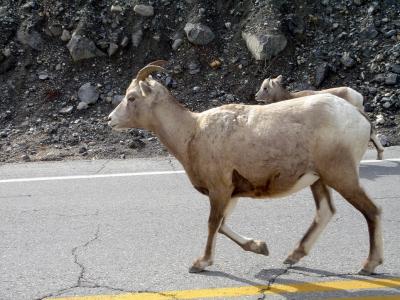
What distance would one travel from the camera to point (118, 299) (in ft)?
15.6

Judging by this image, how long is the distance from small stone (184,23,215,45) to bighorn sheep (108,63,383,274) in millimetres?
7394

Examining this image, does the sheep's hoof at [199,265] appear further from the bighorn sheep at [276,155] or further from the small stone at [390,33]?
the small stone at [390,33]

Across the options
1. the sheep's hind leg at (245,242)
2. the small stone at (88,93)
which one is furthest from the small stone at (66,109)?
the sheep's hind leg at (245,242)

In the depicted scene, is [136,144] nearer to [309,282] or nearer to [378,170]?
[378,170]

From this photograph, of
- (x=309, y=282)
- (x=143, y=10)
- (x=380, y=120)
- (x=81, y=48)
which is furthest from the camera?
(x=143, y=10)

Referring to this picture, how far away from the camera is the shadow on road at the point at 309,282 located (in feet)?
15.6

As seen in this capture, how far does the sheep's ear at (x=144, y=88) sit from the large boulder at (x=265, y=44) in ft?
23.7

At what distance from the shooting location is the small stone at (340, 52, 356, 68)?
1264 cm

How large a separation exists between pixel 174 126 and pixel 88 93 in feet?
21.9

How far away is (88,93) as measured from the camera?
12.1 m

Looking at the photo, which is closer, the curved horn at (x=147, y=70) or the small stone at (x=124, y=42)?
the curved horn at (x=147, y=70)

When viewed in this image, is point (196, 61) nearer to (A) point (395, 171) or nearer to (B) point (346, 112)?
(A) point (395, 171)

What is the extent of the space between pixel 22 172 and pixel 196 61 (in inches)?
197

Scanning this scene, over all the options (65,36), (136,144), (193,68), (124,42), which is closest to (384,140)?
(136,144)
